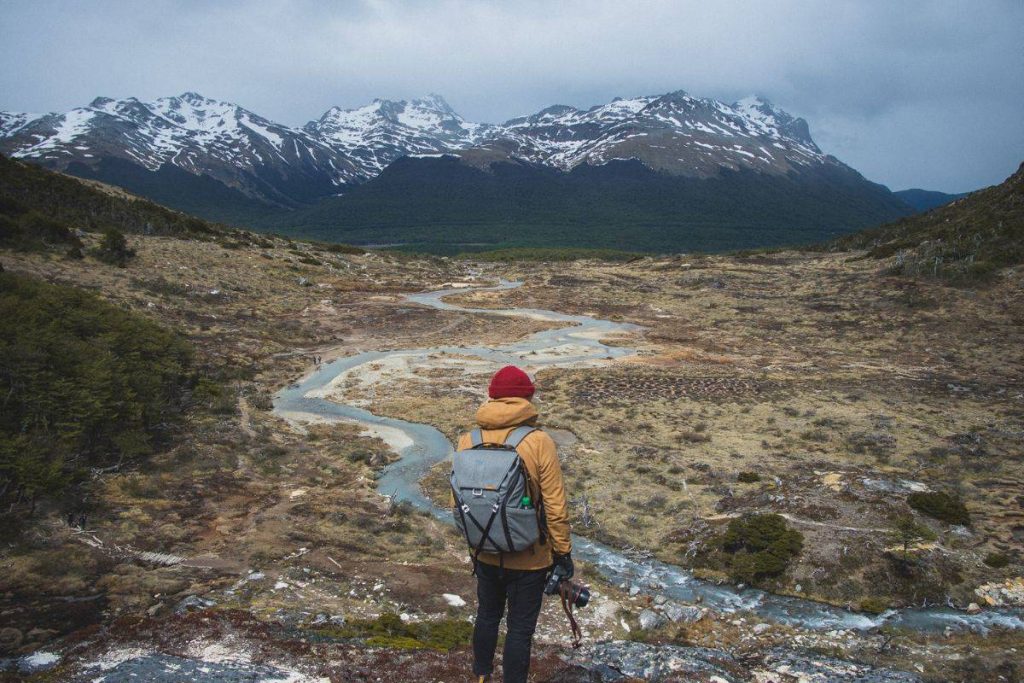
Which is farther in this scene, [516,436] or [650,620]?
[650,620]

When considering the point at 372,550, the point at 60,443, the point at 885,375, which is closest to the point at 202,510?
the point at 60,443

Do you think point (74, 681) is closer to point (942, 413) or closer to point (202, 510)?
point (202, 510)

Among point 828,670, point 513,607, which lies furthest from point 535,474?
point 828,670

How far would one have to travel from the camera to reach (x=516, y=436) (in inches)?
221

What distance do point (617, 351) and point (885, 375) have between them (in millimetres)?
15681

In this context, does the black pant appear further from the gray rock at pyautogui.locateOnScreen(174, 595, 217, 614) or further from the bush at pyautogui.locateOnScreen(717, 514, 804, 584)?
the bush at pyautogui.locateOnScreen(717, 514, 804, 584)

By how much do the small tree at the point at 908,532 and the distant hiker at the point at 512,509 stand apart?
11.6 metres

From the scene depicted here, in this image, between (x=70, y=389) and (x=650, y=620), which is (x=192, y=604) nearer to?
(x=650, y=620)

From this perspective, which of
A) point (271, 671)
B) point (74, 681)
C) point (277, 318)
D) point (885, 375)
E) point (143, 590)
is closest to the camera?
point (74, 681)

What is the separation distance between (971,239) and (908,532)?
47383mm

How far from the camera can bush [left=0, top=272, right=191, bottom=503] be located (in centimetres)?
1323

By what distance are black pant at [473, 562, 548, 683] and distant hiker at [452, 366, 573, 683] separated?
0.01 meters

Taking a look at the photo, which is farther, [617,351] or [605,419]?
[617,351]

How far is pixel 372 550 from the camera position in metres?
13.8
